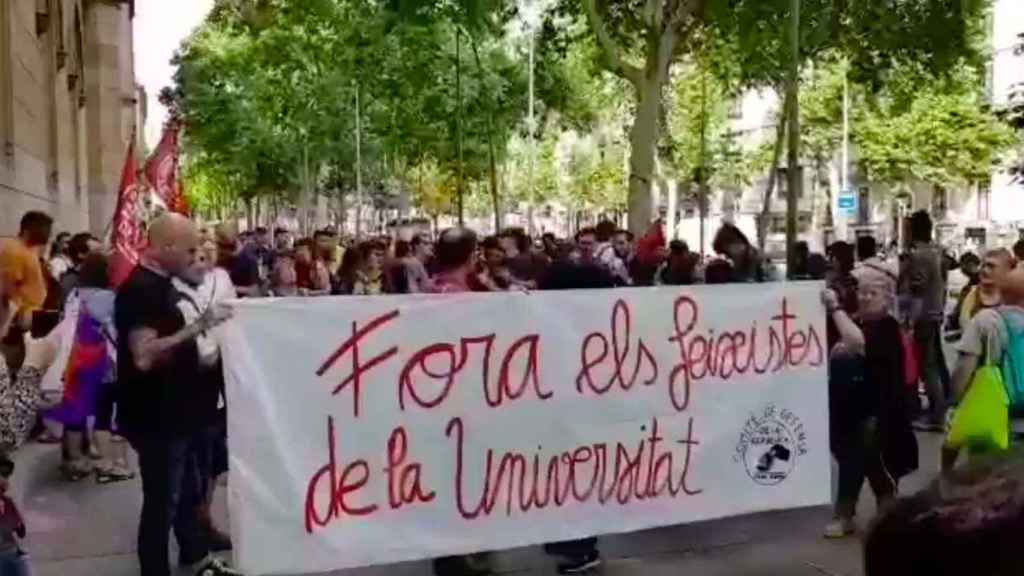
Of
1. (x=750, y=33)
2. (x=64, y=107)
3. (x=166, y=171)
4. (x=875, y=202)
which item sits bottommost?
(x=166, y=171)

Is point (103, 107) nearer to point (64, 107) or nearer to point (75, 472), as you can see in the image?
point (64, 107)

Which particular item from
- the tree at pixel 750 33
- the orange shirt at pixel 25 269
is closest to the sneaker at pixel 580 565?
the orange shirt at pixel 25 269

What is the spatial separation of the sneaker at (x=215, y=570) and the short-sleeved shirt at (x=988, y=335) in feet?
11.3

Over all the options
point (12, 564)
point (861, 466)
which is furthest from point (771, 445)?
point (12, 564)

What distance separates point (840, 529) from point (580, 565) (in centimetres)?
161

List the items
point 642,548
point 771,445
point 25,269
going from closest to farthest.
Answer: point 771,445 < point 642,548 < point 25,269

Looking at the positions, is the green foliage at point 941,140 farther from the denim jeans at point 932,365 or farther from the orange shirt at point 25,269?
the orange shirt at point 25,269

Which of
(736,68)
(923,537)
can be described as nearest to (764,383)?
(923,537)

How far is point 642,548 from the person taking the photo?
7137 millimetres

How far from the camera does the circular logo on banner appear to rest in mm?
6645

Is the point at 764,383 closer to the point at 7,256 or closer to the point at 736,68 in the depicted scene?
the point at 7,256

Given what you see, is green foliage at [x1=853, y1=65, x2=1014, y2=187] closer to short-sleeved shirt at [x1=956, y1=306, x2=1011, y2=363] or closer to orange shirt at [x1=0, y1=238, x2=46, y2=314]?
orange shirt at [x1=0, y1=238, x2=46, y2=314]

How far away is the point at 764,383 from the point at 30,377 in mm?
3668

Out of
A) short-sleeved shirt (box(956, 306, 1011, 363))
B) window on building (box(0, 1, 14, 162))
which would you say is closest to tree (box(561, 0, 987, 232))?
window on building (box(0, 1, 14, 162))
